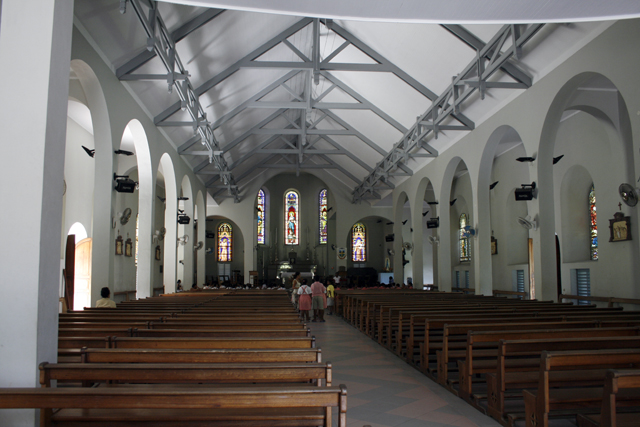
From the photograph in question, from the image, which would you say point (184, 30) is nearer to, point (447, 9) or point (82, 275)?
point (447, 9)

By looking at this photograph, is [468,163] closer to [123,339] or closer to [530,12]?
[530,12]

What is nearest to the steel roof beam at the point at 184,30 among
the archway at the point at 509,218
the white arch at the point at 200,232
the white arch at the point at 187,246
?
the white arch at the point at 187,246

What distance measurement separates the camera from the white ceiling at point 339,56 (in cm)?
702

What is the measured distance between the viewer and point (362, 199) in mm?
23250

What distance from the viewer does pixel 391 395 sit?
489cm

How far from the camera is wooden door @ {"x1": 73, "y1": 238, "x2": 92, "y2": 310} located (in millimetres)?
12961

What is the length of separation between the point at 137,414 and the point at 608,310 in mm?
6323

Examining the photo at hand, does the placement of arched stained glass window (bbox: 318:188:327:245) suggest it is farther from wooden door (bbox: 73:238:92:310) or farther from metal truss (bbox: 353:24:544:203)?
wooden door (bbox: 73:238:92:310)

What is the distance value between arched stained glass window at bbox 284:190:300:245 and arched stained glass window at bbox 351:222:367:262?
11.0ft

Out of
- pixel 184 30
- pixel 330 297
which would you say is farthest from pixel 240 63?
pixel 330 297

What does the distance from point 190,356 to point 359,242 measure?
25.8 m

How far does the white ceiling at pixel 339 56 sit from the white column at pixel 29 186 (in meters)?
1.15

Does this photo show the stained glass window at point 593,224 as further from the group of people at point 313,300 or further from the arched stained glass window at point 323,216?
the arched stained glass window at point 323,216

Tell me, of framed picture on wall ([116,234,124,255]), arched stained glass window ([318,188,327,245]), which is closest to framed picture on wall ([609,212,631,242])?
framed picture on wall ([116,234,124,255])
